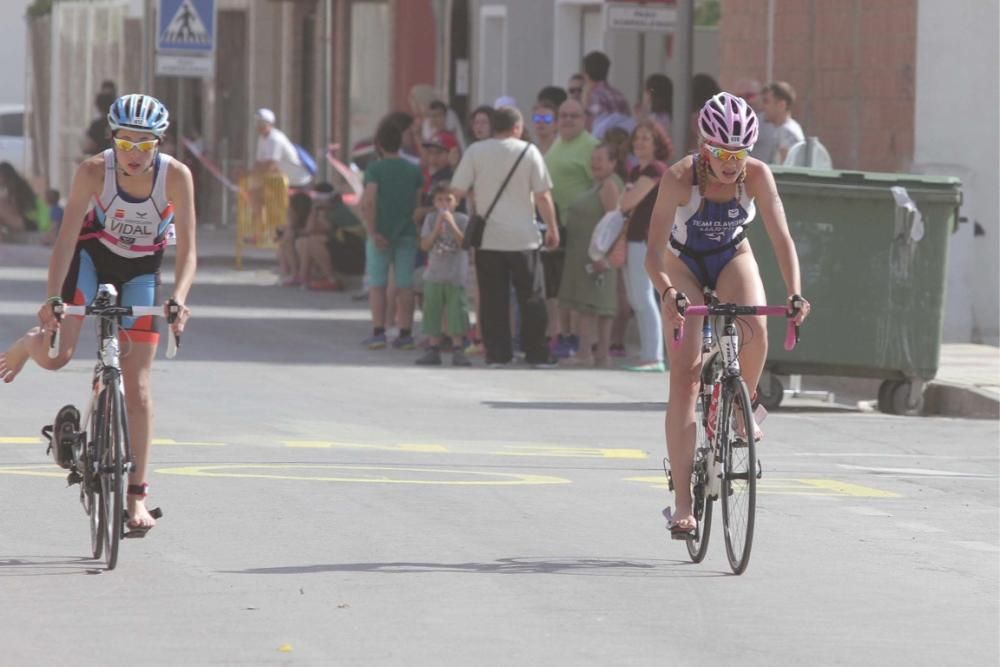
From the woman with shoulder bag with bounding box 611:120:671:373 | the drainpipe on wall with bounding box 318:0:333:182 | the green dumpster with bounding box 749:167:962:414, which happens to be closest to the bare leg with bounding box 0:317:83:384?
the green dumpster with bounding box 749:167:962:414

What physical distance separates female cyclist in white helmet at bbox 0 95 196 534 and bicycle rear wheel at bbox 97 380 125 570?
361mm

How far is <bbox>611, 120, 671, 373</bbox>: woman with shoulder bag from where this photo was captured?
16828 mm

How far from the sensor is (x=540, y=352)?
17.9 meters

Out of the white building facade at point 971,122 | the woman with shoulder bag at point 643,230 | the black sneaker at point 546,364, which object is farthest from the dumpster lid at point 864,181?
the white building facade at point 971,122

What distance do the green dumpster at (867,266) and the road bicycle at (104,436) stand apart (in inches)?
285

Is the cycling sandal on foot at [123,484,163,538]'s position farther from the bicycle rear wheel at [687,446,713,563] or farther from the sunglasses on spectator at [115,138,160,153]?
the bicycle rear wheel at [687,446,713,563]

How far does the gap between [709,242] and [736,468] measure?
2.92 ft

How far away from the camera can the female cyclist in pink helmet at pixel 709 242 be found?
8.97 m

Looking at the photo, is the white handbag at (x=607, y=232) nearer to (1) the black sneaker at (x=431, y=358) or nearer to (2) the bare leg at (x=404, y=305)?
(1) the black sneaker at (x=431, y=358)

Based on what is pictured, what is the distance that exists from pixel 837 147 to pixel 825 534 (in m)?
11.6

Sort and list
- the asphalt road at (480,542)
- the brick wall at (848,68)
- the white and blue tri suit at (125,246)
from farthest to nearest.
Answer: the brick wall at (848,68) → the white and blue tri suit at (125,246) → the asphalt road at (480,542)

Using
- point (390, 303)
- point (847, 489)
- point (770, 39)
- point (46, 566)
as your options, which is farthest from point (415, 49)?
point (46, 566)

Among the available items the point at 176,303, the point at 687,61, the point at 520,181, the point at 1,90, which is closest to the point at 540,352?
the point at 520,181

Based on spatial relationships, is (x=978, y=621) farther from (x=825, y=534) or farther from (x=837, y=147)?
(x=837, y=147)
